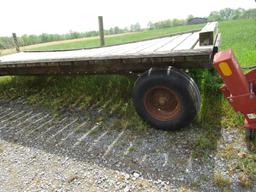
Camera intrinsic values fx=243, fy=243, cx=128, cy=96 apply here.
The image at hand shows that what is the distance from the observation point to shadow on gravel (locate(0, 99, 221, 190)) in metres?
2.53

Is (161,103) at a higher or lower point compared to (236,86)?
lower

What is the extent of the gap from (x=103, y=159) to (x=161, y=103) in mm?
1044

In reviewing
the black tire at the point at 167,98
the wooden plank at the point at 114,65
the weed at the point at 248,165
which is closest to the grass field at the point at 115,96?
the weed at the point at 248,165

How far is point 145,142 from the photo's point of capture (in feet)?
10.2

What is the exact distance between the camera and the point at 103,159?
2879mm

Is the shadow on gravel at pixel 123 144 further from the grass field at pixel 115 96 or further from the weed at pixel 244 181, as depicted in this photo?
the weed at pixel 244 181

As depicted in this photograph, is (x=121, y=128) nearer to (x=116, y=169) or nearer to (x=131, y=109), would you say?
(x=131, y=109)

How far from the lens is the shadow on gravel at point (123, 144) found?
2.53m

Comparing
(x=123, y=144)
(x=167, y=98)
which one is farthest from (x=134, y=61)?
(x=123, y=144)

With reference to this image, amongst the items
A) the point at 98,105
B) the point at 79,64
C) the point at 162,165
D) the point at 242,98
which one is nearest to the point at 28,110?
the point at 98,105

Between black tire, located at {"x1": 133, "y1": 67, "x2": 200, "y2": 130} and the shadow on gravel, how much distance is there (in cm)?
18

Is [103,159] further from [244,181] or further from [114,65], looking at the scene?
[244,181]

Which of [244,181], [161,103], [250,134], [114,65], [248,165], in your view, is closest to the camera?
[244,181]

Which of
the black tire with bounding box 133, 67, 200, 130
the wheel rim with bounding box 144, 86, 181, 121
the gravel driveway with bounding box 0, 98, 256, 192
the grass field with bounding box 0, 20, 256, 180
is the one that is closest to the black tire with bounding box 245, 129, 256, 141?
the gravel driveway with bounding box 0, 98, 256, 192
